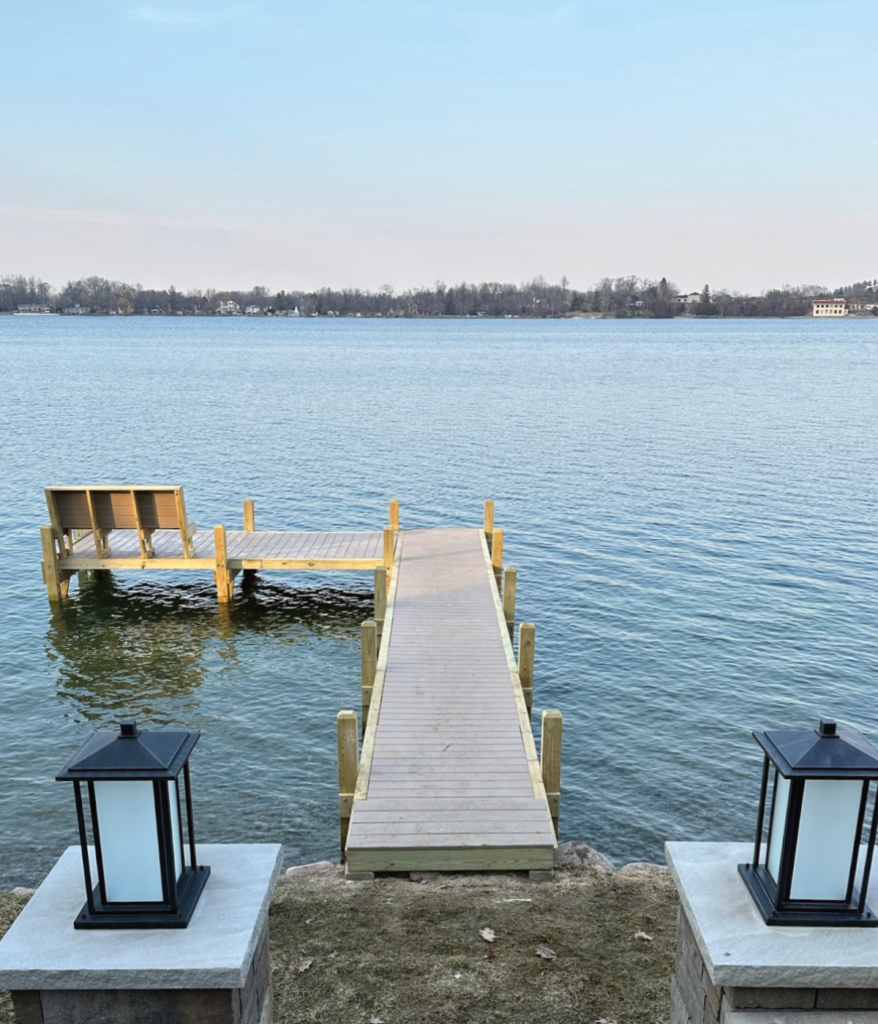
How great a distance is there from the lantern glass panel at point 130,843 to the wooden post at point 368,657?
8.52 meters

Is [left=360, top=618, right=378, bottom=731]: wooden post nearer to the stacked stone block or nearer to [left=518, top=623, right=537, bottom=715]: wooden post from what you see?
[left=518, top=623, right=537, bottom=715]: wooden post

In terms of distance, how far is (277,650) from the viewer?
17734 millimetres

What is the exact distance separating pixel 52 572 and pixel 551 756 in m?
13.8

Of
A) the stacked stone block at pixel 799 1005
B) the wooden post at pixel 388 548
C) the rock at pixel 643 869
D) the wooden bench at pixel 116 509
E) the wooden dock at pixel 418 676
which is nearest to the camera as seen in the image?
the stacked stone block at pixel 799 1005

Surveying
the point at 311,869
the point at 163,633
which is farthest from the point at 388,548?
the point at 311,869

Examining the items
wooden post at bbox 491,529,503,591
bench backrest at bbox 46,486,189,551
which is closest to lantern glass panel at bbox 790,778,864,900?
wooden post at bbox 491,529,503,591

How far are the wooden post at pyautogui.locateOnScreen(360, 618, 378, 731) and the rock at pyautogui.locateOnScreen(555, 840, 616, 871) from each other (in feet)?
12.5

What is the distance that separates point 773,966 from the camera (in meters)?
3.85

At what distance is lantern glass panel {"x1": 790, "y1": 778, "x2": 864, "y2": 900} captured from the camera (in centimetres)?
415

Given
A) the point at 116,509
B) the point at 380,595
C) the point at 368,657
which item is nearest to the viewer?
the point at 368,657

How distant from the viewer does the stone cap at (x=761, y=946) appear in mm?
3854

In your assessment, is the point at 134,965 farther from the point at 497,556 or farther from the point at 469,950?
the point at 497,556

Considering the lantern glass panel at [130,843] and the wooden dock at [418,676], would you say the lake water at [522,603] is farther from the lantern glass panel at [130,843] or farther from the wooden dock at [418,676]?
the lantern glass panel at [130,843]

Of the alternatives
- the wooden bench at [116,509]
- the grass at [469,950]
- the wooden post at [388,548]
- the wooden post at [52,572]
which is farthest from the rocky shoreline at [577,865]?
the wooden post at [52,572]
